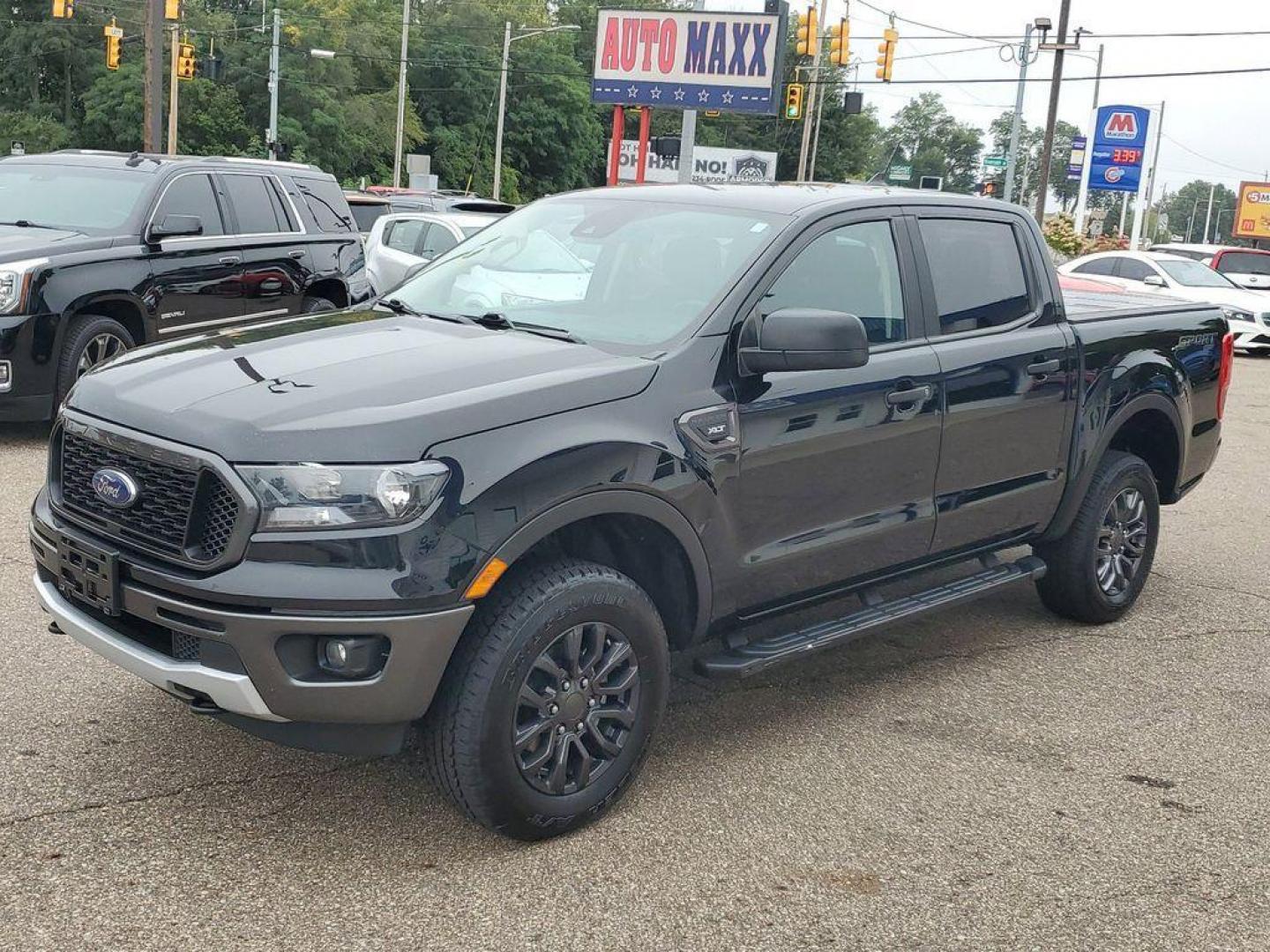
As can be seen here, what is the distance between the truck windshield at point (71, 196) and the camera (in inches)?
347

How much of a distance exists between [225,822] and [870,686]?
242 centimetres

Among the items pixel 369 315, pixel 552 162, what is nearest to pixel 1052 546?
pixel 369 315

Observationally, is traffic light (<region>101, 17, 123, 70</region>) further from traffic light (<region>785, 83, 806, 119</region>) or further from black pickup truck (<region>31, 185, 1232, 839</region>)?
black pickup truck (<region>31, 185, 1232, 839</region>)

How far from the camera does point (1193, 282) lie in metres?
20.2

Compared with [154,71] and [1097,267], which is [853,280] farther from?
[154,71]

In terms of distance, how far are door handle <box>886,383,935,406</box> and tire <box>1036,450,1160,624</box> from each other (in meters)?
1.35

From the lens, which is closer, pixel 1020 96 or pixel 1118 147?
pixel 1020 96

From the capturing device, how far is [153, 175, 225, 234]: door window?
30.0 feet

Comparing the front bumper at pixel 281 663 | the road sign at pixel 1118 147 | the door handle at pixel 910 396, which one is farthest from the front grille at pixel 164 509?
the road sign at pixel 1118 147

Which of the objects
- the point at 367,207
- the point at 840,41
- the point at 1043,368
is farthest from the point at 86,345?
the point at 840,41

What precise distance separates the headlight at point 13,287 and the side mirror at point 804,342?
5635 mm

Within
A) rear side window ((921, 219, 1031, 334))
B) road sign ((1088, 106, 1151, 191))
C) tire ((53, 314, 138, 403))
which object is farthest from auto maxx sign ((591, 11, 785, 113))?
road sign ((1088, 106, 1151, 191))

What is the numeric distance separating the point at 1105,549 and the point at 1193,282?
53.1ft

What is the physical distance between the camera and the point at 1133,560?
19.3 feet
